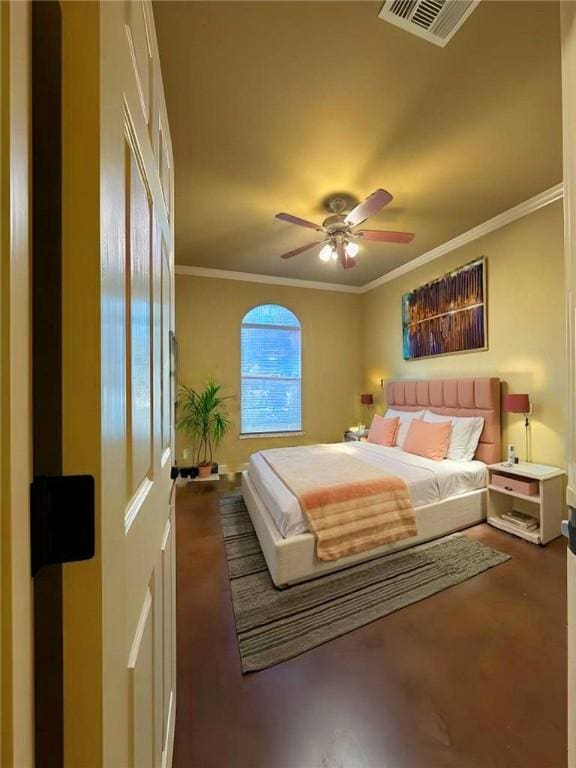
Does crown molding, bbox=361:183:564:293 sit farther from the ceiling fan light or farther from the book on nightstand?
the book on nightstand

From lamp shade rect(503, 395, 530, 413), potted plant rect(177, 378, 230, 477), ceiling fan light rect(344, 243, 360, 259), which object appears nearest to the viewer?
lamp shade rect(503, 395, 530, 413)

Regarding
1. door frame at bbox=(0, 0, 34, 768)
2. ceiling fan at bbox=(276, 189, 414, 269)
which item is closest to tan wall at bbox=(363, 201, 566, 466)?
ceiling fan at bbox=(276, 189, 414, 269)

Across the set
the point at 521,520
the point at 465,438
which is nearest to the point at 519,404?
the point at 465,438

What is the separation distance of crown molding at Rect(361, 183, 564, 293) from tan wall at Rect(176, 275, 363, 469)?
44.6 inches

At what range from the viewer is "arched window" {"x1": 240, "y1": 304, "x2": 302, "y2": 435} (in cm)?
481

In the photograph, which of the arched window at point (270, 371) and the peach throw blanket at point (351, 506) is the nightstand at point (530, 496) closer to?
the peach throw blanket at point (351, 506)

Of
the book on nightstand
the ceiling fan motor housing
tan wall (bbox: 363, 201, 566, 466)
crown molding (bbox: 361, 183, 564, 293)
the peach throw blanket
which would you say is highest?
crown molding (bbox: 361, 183, 564, 293)

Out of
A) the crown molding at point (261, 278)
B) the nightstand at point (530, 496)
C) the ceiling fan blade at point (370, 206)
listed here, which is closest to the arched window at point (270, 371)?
the crown molding at point (261, 278)

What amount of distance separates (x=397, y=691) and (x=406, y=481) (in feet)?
4.47

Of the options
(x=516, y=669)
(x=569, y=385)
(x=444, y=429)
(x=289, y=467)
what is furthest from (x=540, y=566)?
(x=569, y=385)

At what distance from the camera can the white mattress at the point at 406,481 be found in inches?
81.7

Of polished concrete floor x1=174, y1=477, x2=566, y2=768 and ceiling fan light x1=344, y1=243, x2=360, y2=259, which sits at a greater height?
ceiling fan light x1=344, y1=243, x2=360, y2=259

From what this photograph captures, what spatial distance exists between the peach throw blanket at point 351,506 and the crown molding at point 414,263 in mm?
2542

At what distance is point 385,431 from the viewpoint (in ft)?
12.8
